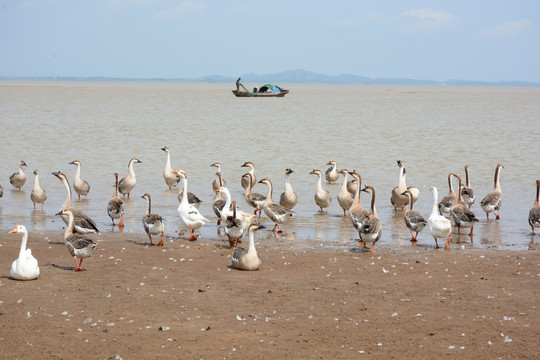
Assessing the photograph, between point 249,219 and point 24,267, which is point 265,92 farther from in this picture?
point 24,267

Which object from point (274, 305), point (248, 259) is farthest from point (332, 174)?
point (274, 305)

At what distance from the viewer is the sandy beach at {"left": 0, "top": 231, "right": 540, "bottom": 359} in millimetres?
9383

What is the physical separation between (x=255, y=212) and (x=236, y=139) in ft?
80.3

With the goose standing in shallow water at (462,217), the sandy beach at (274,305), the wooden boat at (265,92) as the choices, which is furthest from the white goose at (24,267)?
the wooden boat at (265,92)

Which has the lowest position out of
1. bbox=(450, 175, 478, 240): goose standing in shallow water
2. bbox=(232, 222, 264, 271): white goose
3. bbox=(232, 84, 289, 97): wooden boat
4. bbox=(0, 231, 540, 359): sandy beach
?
bbox=(0, 231, 540, 359): sandy beach

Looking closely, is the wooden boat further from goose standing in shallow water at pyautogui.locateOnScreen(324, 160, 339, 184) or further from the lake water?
goose standing in shallow water at pyautogui.locateOnScreen(324, 160, 339, 184)

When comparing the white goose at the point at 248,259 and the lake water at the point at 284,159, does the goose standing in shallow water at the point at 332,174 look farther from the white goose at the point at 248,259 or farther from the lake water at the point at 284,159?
the white goose at the point at 248,259

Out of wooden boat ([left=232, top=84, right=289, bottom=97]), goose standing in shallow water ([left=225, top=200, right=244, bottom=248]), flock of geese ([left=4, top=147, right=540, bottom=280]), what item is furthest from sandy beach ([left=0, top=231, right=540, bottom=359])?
wooden boat ([left=232, top=84, right=289, bottom=97])

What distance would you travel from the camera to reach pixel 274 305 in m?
11.1

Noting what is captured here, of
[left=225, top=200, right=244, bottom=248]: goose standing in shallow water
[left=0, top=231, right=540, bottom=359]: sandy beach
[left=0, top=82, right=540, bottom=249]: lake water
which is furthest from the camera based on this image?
[left=0, top=82, right=540, bottom=249]: lake water

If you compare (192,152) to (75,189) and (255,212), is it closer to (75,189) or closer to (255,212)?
(75,189)

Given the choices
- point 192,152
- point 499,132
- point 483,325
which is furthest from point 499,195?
point 499,132

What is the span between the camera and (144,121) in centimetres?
5994

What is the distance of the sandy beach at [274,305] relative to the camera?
938 cm
